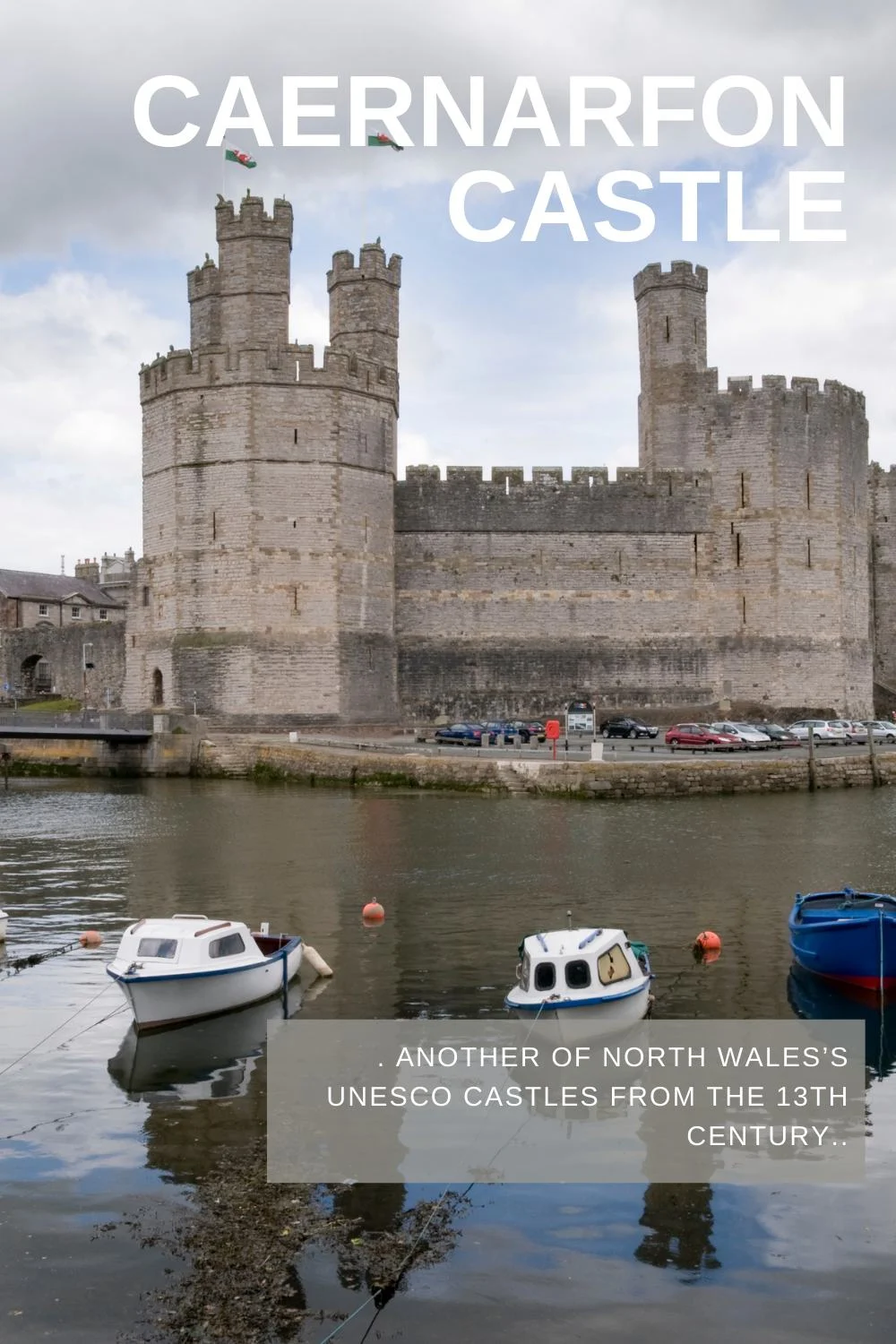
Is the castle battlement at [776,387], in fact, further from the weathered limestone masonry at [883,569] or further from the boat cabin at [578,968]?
the boat cabin at [578,968]

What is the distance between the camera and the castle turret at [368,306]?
4281 cm

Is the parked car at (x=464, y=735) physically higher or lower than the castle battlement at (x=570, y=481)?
lower

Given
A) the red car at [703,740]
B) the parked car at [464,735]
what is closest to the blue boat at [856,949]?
the red car at [703,740]

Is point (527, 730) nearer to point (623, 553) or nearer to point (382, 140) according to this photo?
point (623, 553)

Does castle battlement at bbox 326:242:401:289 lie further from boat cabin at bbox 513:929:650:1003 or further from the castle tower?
boat cabin at bbox 513:929:650:1003

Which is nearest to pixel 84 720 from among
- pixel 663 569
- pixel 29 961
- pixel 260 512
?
pixel 260 512

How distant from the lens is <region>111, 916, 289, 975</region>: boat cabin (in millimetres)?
11977

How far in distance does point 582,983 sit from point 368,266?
35845 mm

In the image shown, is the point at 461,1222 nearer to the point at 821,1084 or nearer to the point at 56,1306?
the point at 56,1306

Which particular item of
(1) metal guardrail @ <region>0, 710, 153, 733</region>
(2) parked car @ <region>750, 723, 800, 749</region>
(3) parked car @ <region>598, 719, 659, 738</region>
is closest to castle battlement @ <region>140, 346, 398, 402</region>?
(1) metal guardrail @ <region>0, 710, 153, 733</region>

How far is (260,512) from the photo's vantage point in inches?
1492

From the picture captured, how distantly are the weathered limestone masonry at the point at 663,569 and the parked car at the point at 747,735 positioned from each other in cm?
609

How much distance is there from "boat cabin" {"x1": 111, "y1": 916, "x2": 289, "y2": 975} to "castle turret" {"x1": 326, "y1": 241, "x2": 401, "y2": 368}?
32.3 meters

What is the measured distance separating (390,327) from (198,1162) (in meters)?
37.6
